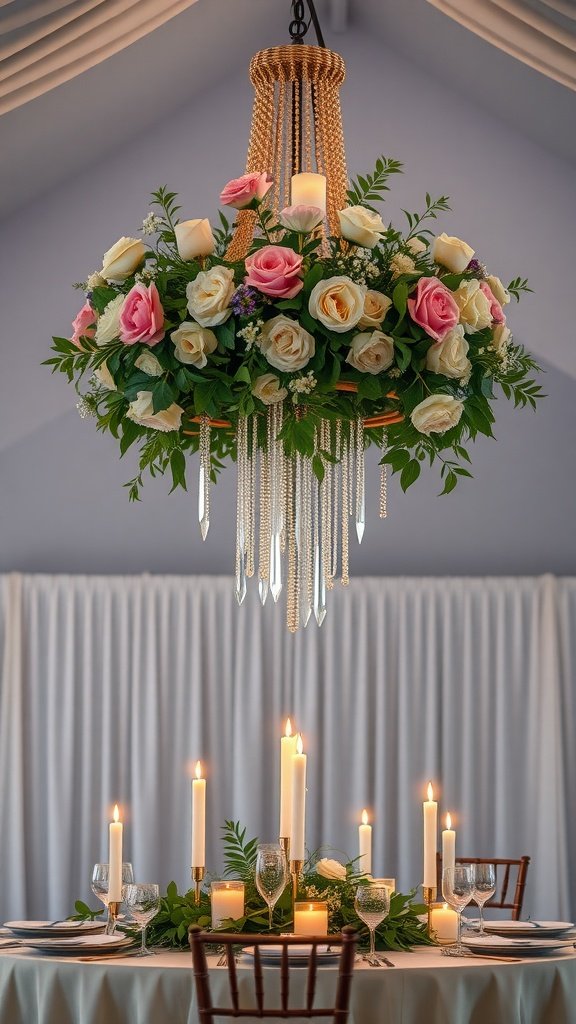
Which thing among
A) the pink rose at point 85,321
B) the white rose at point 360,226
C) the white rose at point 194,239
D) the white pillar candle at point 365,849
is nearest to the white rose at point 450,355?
the white rose at point 360,226

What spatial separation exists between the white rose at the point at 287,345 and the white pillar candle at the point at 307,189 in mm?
362

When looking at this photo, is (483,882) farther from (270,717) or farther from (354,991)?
(270,717)

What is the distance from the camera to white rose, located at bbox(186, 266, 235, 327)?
9.27ft

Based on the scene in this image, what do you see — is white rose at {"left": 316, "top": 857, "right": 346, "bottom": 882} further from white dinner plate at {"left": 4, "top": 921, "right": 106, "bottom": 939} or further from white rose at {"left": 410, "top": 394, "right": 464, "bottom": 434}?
white rose at {"left": 410, "top": 394, "right": 464, "bottom": 434}

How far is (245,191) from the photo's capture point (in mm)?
2979

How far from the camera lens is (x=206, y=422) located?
3.04 meters

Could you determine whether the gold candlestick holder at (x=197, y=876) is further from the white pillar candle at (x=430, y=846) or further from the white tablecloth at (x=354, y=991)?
the white pillar candle at (x=430, y=846)

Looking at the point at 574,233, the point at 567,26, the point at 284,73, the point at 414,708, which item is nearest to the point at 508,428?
the point at 574,233

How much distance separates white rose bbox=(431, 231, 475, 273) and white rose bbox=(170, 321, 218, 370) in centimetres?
57

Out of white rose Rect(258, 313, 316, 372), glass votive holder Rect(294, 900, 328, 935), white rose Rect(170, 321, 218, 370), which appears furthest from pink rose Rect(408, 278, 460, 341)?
glass votive holder Rect(294, 900, 328, 935)

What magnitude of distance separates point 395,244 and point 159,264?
543 mm

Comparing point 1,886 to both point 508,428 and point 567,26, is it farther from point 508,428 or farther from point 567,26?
point 567,26

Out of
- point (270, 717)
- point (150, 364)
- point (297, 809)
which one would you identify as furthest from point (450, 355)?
point (270, 717)

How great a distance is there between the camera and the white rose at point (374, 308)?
2.87 meters
